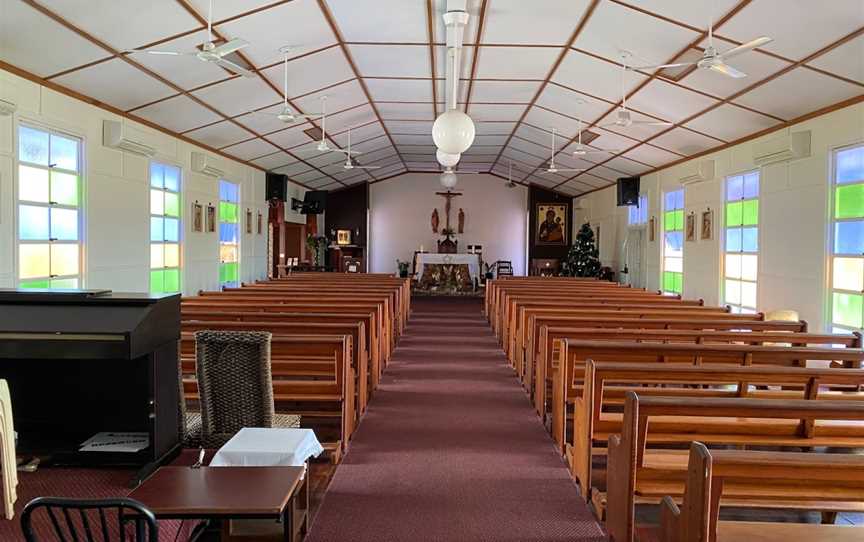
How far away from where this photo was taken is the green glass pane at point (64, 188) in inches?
267

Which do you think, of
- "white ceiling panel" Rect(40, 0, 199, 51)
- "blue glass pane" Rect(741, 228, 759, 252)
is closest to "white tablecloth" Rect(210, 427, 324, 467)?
"white ceiling panel" Rect(40, 0, 199, 51)

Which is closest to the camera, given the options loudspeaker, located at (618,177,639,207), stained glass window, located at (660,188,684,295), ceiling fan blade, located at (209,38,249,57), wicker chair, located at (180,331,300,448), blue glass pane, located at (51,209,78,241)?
wicker chair, located at (180,331,300,448)

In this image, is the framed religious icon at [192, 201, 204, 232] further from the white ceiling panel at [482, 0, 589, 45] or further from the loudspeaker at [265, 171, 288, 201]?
the white ceiling panel at [482, 0, 589, 45]

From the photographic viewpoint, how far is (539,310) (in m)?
6.26

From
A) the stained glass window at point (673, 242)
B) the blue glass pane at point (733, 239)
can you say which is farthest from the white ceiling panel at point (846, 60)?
the stained glass window at point (673, 242)

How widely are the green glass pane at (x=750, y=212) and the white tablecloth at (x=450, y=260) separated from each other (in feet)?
28.0

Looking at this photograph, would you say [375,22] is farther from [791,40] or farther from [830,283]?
[830,283]

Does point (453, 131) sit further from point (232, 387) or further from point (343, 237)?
point (343, 237)

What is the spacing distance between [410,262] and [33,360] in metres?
17.4

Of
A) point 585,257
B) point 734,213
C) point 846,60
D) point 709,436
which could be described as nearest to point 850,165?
point 846,60

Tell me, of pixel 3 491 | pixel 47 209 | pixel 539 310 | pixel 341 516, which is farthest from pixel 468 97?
pixel 3 491

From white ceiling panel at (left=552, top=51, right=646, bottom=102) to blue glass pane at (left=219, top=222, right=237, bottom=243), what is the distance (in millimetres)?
6527

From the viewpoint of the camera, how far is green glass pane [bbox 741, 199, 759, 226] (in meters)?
9.00

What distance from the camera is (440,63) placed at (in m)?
8.71
